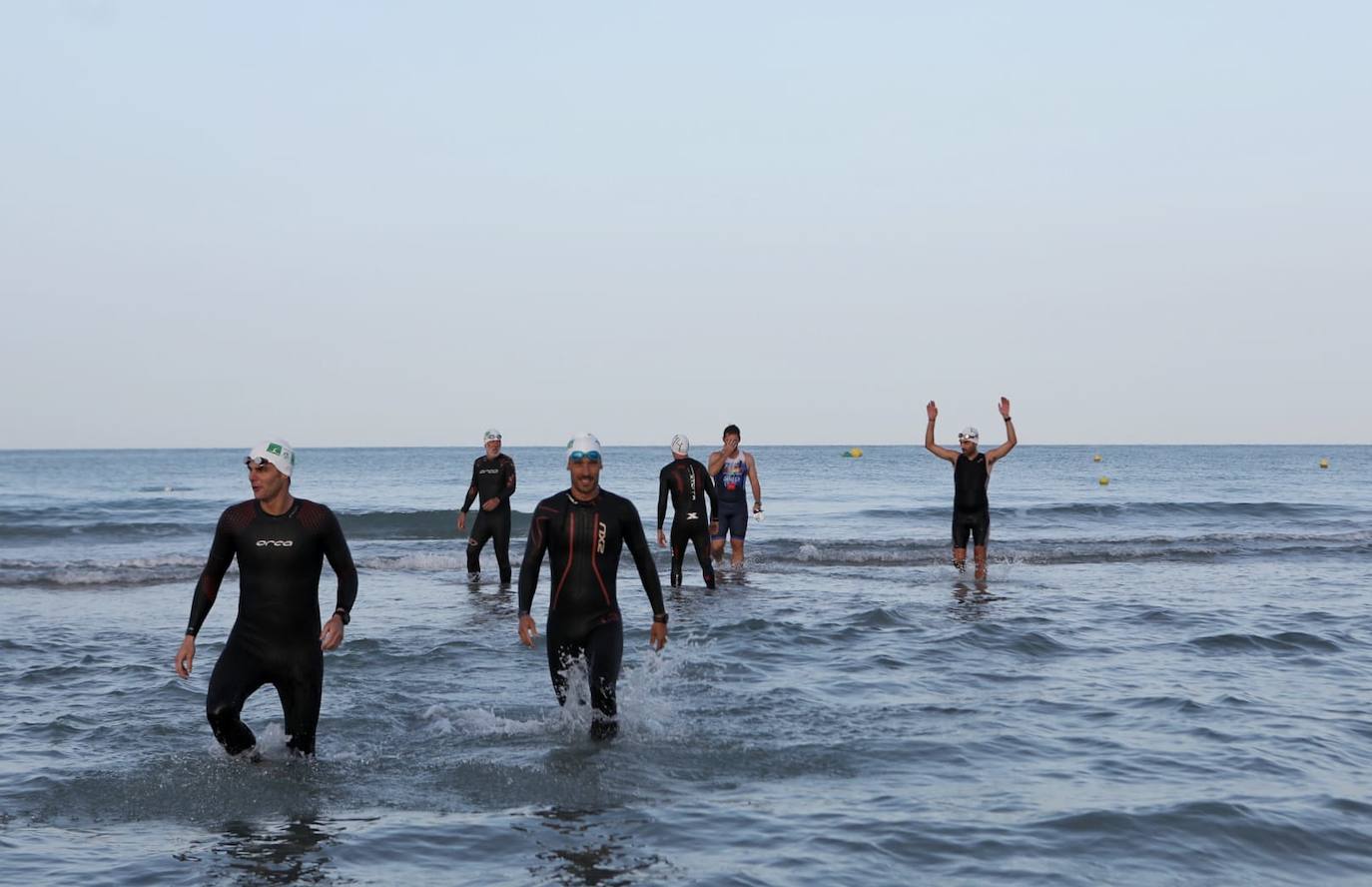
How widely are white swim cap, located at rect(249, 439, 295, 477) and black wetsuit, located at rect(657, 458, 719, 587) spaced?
9924 millimetres

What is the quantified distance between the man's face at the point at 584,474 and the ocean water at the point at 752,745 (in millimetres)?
1702

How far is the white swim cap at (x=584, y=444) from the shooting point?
26.0ft

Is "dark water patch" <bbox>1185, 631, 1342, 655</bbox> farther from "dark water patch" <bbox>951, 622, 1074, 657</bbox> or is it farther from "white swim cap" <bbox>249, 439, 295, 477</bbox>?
"white swim cap" <bbox>249, 439, 295, 477</bbox>

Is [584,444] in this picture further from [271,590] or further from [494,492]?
[494,492]

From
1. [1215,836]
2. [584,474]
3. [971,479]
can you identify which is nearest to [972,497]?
[971,479]

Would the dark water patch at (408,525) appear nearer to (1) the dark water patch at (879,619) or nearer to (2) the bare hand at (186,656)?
(1) the dark water patch at (879,619)

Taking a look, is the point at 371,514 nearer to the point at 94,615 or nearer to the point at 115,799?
the point at 94,615

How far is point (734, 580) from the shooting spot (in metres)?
19.2

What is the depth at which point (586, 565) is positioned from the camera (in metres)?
8.11

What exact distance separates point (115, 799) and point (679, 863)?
3609mm

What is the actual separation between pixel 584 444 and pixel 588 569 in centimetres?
85

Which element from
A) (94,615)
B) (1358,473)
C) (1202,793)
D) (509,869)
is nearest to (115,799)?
(509,869)

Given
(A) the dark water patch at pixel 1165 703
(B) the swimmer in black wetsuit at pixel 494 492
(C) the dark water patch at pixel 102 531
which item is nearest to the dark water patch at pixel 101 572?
(B) the swimmer in black wetsuit at pixel 494 492

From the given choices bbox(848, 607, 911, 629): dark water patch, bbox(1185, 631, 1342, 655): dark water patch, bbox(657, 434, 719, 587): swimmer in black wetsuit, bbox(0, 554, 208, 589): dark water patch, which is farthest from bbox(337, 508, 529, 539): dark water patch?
bbox(1185, 631, 1342, 655): dark water patch
